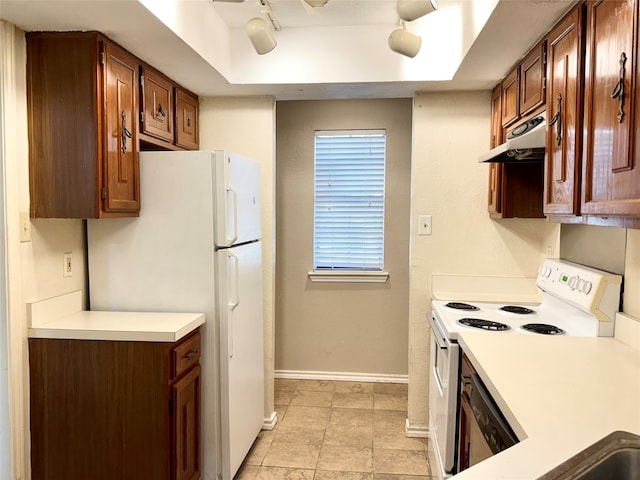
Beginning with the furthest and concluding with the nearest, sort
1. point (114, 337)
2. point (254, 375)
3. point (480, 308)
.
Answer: point (254, 375) < point (480, 308) < point (114, 337)

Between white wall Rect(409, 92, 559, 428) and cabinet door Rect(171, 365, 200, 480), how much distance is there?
4.90 ft

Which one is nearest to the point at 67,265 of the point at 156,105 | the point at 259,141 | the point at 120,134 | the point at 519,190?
the point at 120,134

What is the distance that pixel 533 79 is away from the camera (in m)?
2.02

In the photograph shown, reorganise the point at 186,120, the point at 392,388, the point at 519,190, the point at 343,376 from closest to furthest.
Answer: the point at 519,190
the point at 186,120
the point at 392,388
the point at 343,376

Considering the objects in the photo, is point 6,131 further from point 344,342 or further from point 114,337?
point 344,342

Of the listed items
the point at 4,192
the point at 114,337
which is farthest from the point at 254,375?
the point at 4,192

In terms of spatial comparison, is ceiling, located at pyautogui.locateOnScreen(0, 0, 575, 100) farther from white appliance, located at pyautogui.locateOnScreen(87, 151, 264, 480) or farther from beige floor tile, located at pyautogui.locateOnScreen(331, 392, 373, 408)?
beige floor tile, located at pyautogui.locateOnScreen(331, 392, 373, 408)

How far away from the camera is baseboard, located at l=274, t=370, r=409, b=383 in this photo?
3.74m

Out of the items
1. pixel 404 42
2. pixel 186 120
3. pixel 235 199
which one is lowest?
pixel 235 199

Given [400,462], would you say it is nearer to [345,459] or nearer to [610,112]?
[345,459]

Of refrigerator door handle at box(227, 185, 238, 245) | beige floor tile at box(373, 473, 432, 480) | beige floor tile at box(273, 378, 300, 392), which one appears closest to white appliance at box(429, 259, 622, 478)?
beige floor tile at box(373, 473, 432, 480)

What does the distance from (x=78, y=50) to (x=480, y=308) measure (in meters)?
2.27

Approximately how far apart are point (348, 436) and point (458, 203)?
1.63m

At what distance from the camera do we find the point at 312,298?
376 cm
